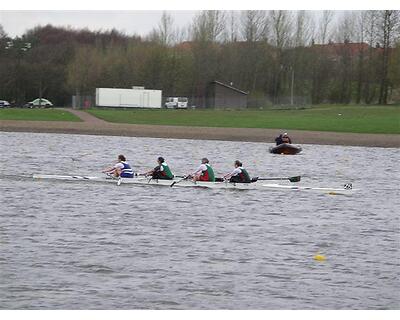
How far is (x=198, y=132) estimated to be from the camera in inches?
2475

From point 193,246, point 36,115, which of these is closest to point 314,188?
point 193,246

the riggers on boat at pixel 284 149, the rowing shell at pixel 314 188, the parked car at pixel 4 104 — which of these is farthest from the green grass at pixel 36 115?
the rowing shell at pixel 314 188

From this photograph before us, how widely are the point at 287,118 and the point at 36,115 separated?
22.4 meters

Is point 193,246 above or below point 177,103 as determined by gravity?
below

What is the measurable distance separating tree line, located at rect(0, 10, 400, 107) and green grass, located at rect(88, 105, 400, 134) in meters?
8.20

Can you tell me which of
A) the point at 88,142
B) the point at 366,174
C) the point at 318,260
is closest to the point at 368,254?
the point at 318,260

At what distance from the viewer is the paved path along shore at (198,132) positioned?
193 feet

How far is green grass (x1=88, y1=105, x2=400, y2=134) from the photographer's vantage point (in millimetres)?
65812

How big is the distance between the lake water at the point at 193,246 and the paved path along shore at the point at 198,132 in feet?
71.9

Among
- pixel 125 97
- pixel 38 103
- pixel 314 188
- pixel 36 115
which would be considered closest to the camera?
pixel 314 188

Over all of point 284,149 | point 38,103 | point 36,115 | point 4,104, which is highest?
point 38,103

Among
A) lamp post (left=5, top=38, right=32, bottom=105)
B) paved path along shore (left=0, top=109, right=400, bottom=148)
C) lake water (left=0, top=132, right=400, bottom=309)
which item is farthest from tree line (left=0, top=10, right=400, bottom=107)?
lake water (left=0, top=132, right=400, bottom=309)

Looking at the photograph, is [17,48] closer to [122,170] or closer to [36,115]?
[36,115]

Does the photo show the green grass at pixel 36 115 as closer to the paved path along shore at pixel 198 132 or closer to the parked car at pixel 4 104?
the paved path along shore at pixel 198 132
